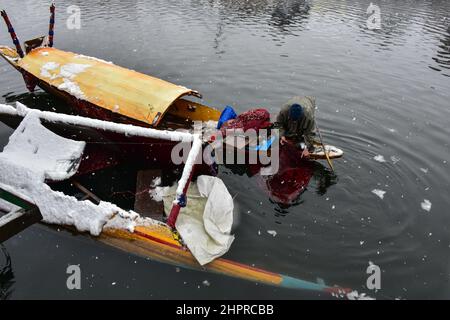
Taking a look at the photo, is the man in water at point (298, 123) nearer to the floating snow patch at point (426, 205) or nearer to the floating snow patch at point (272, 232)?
the floating snow patch at point (272, 232)

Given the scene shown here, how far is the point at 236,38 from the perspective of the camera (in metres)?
20.9

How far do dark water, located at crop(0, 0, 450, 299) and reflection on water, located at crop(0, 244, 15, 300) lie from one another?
0.03m

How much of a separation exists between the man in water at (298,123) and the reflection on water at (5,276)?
6740 millimetres

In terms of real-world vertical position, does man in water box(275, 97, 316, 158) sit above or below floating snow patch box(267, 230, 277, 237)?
above

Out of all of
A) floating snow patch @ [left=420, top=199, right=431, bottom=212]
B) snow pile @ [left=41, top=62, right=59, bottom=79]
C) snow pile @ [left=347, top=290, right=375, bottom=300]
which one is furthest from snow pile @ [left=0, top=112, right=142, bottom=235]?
floating snow patch @ [left=420, top=199, right=431, bottom=212]

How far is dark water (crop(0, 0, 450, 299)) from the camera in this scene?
6.33 metres

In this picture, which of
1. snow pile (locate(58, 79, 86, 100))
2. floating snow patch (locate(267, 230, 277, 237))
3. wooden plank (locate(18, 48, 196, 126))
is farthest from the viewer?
snow pile (locate(58, 79, 86, 100))

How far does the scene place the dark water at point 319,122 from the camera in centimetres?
633

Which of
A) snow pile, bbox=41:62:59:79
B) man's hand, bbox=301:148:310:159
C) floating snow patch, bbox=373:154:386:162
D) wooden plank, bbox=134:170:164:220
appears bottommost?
floating snow patch, bbox=373:154:386:162

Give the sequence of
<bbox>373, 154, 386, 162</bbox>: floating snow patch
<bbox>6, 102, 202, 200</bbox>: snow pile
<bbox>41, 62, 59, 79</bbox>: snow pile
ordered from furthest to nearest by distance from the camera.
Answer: <bbox>41, 62, 59, 79</bbox>: snow pile → <bbox>373, 154, 386, 162</bbox>: floating snow patch → <bbox>6, 102, 202, 200</bbox>: snow pile

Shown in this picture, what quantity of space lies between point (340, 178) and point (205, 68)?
383 inches

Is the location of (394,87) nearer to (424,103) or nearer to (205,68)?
(424,103)

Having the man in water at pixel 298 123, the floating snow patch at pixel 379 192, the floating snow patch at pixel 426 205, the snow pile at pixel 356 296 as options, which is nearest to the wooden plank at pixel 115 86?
the man in water at pixel 298 123

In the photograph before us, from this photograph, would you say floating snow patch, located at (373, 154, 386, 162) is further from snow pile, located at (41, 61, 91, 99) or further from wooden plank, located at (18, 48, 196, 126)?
snow pile, located at (41, 61, 91, 99)
